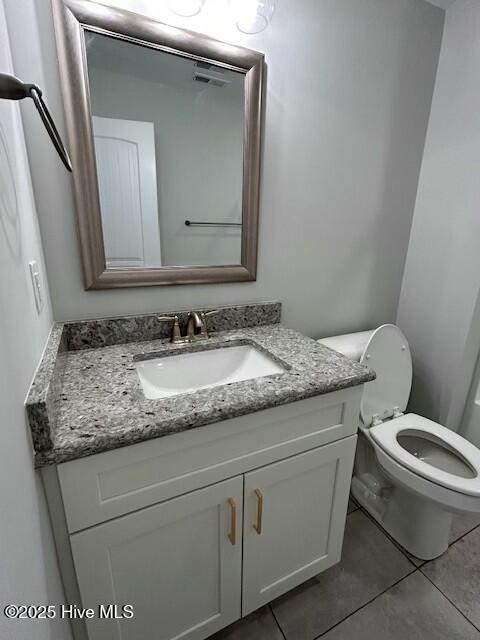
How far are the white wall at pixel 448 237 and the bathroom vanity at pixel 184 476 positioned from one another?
0.83 m

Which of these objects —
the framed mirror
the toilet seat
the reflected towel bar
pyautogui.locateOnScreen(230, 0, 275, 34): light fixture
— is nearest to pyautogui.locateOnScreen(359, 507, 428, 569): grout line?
the toilet seat

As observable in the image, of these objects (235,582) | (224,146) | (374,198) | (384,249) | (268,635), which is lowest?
(268,635)

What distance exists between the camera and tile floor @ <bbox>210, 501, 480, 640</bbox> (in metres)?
1.02

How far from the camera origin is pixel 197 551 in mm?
820

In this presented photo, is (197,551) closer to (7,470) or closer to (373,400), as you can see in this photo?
(7,470)

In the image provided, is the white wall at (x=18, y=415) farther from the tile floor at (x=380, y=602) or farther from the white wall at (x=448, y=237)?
the white wall at (x=448, y=237)

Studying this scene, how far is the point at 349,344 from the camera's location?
1.31m

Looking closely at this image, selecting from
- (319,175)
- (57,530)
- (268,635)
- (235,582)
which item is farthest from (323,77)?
(268,635)

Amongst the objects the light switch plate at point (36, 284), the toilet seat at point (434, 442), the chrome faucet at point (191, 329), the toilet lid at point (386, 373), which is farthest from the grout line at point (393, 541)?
the light switch plate at point (36, 284)

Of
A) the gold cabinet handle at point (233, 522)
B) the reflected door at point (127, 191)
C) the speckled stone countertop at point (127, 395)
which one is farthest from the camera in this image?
the reflected door at point (127, 191)

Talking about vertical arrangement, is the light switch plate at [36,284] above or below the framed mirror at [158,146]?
below

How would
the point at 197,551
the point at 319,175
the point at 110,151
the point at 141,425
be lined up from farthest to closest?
the point at 319,175, the point at 110,151, the point at 197,551, the point at 141,425

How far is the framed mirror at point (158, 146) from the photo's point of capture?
0.86 m

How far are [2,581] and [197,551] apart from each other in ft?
1.85
